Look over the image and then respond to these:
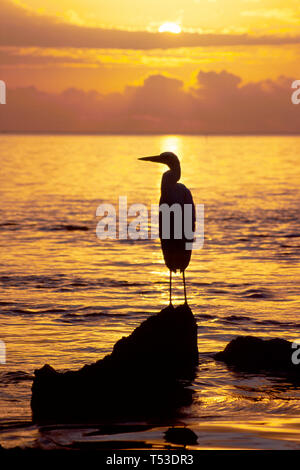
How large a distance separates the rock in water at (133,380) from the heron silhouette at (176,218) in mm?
961

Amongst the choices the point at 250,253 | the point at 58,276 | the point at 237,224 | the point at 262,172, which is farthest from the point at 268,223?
the point at 262,172

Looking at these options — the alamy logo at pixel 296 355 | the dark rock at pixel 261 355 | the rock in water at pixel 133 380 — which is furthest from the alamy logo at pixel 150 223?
the alamy logo at pixel 296 355

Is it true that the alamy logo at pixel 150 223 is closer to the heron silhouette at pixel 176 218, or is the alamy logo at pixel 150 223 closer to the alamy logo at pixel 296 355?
the heron silhouette at pixel 176 218

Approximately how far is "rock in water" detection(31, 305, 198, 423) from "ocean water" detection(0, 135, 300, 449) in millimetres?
272

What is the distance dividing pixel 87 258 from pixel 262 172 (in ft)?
163

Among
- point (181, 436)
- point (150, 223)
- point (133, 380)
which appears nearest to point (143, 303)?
point (133, 380)

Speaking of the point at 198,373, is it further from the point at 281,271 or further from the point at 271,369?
the point at 281,271

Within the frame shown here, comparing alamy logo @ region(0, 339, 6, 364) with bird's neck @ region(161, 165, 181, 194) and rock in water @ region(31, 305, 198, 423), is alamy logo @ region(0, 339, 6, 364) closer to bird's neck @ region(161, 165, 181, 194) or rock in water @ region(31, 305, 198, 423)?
rock in water @ region(31, 305, 198, 423)

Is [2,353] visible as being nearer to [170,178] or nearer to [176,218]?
[176,218]

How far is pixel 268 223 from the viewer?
31.7m

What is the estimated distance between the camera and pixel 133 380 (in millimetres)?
9586

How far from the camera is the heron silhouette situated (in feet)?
37.5

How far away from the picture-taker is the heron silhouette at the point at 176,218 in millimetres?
11422

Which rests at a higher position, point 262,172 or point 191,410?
point 262,172
